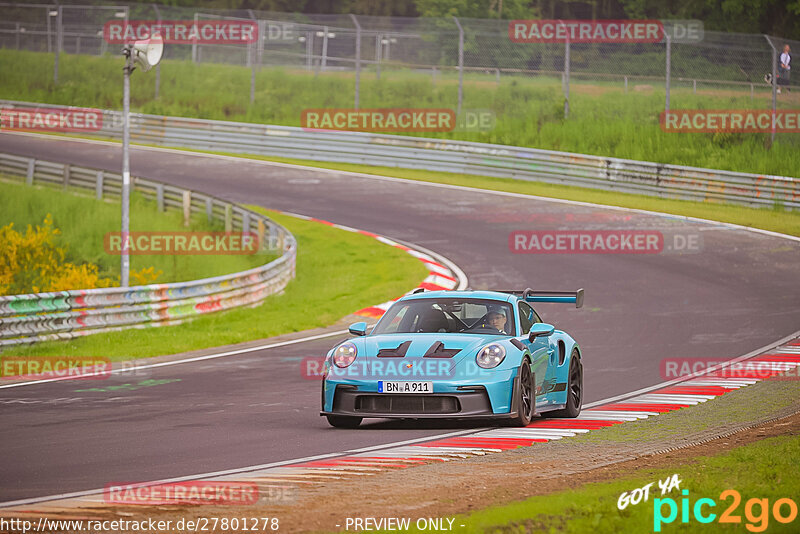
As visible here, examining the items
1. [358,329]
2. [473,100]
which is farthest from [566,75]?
[358,329]

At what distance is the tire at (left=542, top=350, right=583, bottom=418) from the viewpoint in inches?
455

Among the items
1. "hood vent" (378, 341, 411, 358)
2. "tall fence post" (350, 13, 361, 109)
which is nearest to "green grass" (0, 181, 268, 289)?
"tall fence post" (350, 13, 361, 109)

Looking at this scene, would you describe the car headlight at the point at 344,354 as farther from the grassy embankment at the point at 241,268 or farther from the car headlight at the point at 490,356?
the grassy embankment at the point at 241,268

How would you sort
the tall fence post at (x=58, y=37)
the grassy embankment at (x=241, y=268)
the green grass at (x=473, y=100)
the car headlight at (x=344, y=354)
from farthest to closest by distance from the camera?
the tall fence post at (x=58, y=37)
the green grass at (x=473, y=100)
the grassy embankment at (x=241, y=268)
the car headlight at (x=344, y=354)

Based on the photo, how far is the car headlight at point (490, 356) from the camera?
33.4ft

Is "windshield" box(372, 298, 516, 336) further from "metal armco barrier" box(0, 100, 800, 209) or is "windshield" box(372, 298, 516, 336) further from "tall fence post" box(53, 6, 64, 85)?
"tall fence post" box(53, 6, 64, 85)

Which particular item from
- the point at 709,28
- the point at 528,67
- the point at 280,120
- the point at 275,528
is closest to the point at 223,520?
the point at 275,528

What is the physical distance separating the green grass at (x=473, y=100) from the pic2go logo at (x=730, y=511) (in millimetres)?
26625

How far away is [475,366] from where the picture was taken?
1016 cm

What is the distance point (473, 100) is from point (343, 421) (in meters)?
29.3

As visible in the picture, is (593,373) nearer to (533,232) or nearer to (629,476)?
(629,476)

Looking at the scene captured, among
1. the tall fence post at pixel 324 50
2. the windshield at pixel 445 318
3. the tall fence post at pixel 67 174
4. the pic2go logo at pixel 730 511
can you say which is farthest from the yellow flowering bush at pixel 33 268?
the tall fence post at pixel 324 50

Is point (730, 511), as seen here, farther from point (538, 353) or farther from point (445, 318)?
point (445, 318)

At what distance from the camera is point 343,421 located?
10562 millimetres
